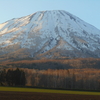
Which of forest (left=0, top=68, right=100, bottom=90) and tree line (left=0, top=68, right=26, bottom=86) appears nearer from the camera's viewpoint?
tree line (left=0, top=68, right=26, bottom=86)

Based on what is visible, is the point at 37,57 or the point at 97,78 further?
the point at 37,57

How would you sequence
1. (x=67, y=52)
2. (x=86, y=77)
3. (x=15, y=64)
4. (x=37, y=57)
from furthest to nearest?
(x=67, y=52), (x=37, y=57), (x=15, y=64), (x=86, y=77)

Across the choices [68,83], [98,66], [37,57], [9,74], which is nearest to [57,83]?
[68,83]

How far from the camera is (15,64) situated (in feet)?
481

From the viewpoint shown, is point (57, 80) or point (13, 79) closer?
point (13, 79)

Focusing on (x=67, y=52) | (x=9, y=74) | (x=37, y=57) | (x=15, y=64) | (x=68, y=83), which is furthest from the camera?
(x=67, y=52)

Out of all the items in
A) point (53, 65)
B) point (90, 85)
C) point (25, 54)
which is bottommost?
point (90, 85)

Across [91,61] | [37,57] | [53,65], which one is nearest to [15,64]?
[53,65]

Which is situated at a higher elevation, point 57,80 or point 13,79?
point 57,80

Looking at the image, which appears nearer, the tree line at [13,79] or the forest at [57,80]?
the tree line at [13,79]

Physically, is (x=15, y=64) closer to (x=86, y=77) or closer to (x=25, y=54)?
(x=25, y=54)

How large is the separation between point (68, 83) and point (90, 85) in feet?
29.2

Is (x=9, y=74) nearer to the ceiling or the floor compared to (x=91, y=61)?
nearer to the floor

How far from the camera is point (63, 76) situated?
101 meters
